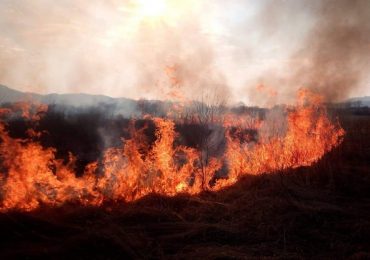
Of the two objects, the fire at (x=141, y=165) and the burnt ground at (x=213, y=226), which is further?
the fire at (x=141, y=165)

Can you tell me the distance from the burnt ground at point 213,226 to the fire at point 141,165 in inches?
28.3

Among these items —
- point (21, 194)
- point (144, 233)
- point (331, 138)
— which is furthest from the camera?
point (331, 138)

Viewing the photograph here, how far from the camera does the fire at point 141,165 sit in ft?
32.2

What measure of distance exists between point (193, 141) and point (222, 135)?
2.68 m

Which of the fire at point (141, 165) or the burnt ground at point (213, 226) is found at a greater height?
the fire at point (141, 165)

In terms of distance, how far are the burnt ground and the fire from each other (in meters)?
0.72

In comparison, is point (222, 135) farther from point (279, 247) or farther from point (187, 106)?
point (279, 247)

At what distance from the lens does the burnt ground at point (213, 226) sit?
7555 mm

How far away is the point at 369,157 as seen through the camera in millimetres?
17141

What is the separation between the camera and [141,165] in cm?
1237

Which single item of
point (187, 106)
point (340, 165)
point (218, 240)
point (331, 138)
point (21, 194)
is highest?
point (187, 106)

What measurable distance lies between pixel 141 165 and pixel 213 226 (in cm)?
418

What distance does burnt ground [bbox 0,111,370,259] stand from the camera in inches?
297

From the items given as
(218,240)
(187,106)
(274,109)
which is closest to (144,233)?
(218,240)
